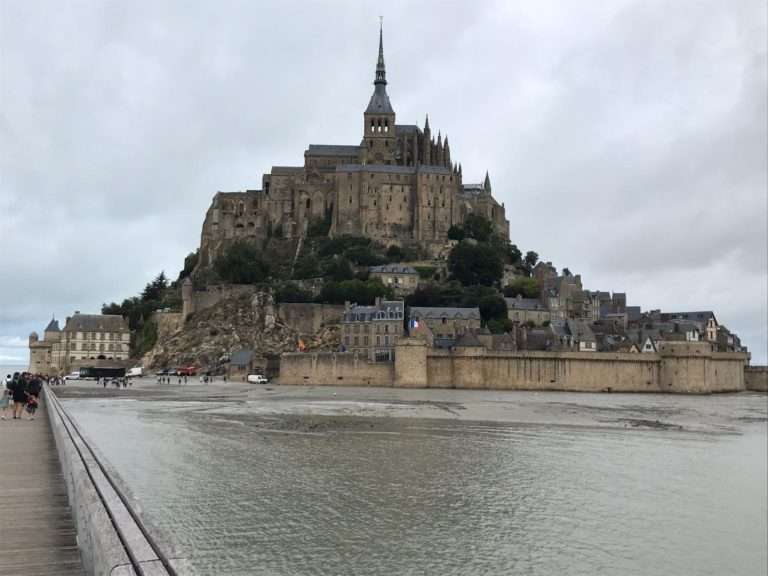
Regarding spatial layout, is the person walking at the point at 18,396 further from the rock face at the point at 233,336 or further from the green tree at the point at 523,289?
the green tree at the point at 523,289

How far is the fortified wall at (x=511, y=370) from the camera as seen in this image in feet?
163

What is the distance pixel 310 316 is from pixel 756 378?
37531 millimetres

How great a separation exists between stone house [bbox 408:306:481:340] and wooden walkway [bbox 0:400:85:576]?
48.3m

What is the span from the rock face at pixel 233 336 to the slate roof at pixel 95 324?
544cm

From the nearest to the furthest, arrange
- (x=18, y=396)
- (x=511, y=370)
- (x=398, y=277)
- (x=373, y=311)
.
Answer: (x=18, y=396) < (x=511, y=370) < (x=373, y=311) < (x=398, y=277)

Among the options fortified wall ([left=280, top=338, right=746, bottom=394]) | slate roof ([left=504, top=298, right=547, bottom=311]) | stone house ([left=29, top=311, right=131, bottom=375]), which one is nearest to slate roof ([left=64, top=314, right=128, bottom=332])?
stone house ([left=29, top=311, right=131, bottom=375])

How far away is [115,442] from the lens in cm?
1897

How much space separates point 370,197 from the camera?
75250 mm

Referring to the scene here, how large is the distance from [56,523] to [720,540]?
10.1 m

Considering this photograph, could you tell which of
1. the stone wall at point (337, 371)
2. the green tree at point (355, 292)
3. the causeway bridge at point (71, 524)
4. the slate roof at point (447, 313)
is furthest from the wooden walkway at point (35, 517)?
the green tree at point (355, 292)

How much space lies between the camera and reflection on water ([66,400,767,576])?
32.7 ft

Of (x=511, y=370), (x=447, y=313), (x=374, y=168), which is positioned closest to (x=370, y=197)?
(x=374, y=168)

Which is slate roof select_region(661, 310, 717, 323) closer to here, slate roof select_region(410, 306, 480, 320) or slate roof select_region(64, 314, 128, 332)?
slate roof select_region(410, 306, 480, 320)

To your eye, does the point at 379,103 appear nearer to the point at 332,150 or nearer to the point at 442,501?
the point at 332,150
